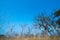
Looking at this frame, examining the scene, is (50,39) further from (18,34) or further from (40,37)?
(18,34)

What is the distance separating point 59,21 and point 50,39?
1237 cm

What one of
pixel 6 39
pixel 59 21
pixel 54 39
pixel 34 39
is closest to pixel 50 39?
pixel 54 39

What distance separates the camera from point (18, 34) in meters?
9.09

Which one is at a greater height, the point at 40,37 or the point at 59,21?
the point at 59,21

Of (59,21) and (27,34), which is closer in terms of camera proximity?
(27,34)

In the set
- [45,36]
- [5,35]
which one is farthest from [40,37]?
[5,35]

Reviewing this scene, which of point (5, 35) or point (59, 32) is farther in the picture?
point (59, 32)

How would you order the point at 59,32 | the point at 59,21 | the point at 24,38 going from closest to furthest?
the point at 24,38 < the point at 59,32 < the point at 59,21

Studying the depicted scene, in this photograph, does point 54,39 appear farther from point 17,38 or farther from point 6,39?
point 6,39

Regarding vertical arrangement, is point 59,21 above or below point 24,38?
above

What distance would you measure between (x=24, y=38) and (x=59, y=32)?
2.33 m

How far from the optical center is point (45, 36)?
928 centimetres

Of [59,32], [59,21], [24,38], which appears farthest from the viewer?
[59,21]

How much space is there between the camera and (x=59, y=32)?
33.1 ft
